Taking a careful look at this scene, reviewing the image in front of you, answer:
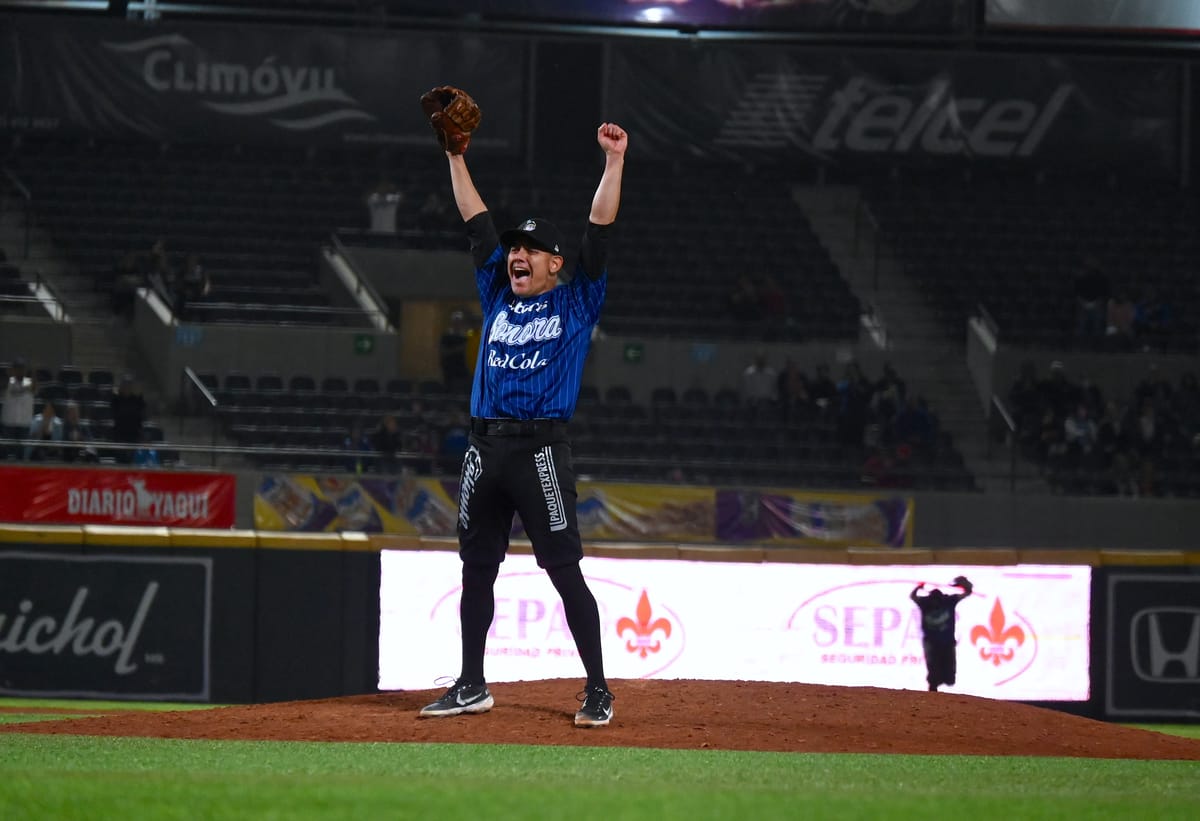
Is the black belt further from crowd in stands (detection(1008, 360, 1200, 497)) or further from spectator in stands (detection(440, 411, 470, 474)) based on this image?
crowd in stands (detection(1008, 360, 1200, 497))

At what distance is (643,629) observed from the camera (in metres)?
12.0

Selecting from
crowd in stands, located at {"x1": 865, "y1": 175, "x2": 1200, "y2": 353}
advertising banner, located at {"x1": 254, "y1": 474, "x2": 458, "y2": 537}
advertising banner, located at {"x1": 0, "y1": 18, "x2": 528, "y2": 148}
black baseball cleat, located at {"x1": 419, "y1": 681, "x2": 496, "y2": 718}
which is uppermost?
advertising banner, located at {"x1": 0, "y1": 18, "x2": 528, "y2": 148}

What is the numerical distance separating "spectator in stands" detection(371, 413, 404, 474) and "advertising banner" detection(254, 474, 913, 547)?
0.23m

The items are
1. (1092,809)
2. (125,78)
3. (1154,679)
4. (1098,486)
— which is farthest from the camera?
(125,78)

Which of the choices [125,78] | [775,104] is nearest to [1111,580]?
[775,104]

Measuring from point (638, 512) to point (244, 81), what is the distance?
39.5ft

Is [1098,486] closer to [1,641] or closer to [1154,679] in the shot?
[1154,679]

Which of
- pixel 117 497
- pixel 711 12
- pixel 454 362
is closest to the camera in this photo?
pixel 117 497

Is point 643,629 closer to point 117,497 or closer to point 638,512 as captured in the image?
point 638,512

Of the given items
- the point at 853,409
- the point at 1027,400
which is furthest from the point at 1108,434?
the point at 853,409

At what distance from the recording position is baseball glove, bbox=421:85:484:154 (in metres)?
6.79

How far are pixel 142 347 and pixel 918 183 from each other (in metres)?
14.1

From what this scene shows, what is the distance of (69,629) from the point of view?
37.0 feet

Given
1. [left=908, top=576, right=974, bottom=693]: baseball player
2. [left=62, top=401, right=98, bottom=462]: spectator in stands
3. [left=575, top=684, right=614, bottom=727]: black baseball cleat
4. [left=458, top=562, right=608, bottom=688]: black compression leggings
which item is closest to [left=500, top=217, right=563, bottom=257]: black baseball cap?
[left=458, top=562, right=608, bottom=688]: black compression leggings
